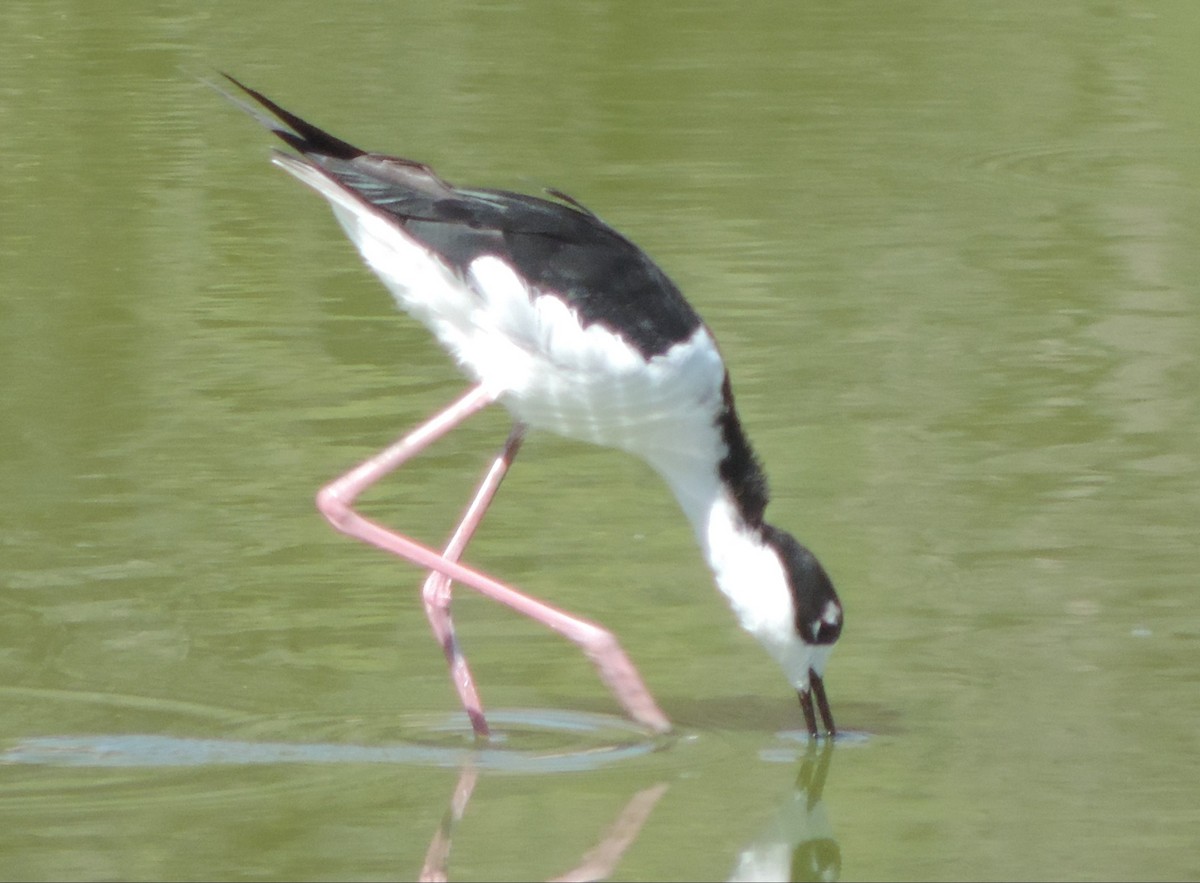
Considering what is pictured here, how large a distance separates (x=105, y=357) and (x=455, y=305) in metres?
3.33

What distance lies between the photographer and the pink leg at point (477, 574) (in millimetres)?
5504

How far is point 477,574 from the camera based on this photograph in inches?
230

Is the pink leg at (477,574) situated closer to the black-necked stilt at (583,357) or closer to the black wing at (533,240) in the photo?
the black-necked stilt at (583,357)

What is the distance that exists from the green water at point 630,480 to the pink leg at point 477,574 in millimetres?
98

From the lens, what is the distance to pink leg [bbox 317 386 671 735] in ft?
18.1

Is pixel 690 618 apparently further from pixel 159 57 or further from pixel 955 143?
pixel 159 57

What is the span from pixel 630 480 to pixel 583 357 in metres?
1.91

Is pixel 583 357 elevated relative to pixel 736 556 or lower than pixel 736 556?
elevated

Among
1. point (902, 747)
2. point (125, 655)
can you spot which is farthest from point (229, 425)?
point (902, 747)

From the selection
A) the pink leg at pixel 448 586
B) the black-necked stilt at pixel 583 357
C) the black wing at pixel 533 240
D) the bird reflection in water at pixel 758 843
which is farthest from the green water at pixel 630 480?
the black wing at pixel 533 240

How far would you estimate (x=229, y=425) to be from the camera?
7785mm

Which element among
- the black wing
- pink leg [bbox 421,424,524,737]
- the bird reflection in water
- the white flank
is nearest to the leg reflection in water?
the bird reflection in water

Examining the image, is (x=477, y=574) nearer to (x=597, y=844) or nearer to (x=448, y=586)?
(x=448, y=586)

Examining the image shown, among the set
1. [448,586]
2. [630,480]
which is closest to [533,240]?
[448,586]
